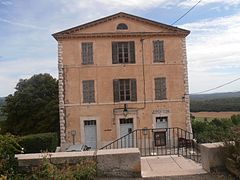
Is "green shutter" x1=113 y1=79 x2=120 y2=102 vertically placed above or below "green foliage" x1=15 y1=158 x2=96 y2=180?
above

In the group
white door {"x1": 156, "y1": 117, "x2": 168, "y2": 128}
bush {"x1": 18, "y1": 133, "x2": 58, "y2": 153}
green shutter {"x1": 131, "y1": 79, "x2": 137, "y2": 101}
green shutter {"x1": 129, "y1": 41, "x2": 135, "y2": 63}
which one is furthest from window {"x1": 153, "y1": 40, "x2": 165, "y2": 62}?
bush {"x1": 18, "y1": 133, "x2": 58, "y2": 153}

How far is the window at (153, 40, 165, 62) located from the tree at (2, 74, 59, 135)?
13.0m

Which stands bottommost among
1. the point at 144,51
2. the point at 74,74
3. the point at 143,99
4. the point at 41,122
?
the point at 41,122

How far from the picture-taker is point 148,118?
2533 cm

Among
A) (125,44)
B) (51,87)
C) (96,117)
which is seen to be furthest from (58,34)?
(51,87)

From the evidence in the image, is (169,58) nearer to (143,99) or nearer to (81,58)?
(143,99)

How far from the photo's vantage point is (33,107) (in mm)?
37812

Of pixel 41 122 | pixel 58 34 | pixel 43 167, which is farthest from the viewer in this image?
pixel 41 122

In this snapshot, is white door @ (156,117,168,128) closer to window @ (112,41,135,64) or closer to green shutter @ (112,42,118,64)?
window @ (112,41,135,64)

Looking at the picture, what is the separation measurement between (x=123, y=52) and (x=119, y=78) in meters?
1.91

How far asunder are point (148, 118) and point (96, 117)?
3.80 metres

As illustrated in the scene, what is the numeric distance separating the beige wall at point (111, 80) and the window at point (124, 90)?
0.30 m

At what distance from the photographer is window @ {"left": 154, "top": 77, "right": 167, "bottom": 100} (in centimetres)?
2531

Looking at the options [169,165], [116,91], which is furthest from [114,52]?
[169,165]
